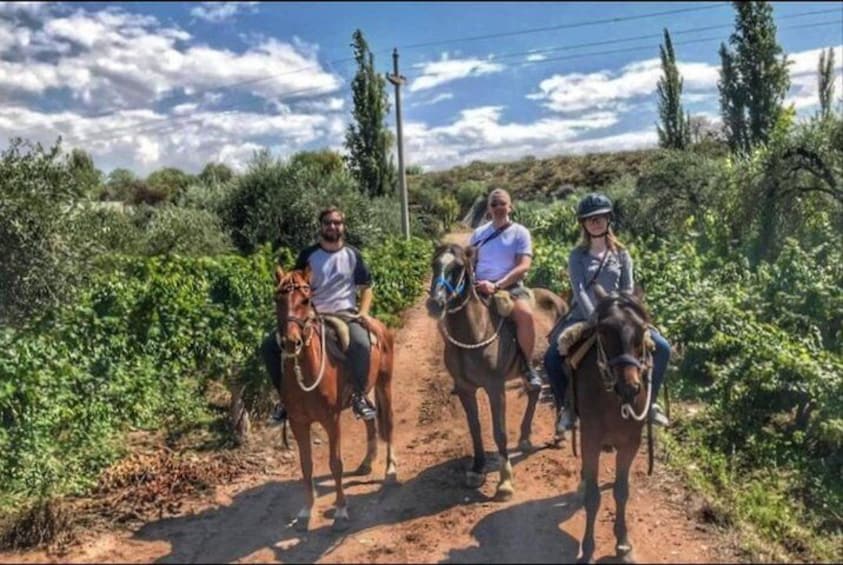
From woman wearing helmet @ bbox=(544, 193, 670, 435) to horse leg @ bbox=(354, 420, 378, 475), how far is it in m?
2.20

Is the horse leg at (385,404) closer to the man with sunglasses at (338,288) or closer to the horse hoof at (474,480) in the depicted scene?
the man with sunglasses at (338,288)

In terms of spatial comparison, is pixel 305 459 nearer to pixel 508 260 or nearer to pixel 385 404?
pixel 385 404

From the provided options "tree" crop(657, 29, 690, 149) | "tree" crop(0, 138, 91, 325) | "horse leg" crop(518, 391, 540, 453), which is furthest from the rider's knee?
"tree" crop(657, 29, 690, 149)

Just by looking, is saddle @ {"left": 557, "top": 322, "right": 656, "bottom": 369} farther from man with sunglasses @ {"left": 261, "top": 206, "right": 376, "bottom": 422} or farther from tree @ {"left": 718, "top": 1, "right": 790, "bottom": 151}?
tree @ {"left": 718, "top": 1, "right": 790, "bottom": 151}

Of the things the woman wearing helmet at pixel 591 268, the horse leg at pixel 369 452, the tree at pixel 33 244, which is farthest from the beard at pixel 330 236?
the tree at pixel 33 244

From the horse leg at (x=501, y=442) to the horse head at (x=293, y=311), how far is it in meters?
1.93

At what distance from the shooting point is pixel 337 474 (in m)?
6.05

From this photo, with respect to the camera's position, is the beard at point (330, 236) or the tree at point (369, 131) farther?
the tree at point (369, 131)

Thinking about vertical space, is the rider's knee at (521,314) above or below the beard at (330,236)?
below

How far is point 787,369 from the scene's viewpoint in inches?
311

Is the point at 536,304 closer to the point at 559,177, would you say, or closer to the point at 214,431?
the point at 214,431

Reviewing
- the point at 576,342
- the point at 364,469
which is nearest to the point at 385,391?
the point at 364,469

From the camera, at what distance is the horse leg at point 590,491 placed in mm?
4973

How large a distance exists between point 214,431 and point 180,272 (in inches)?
120
